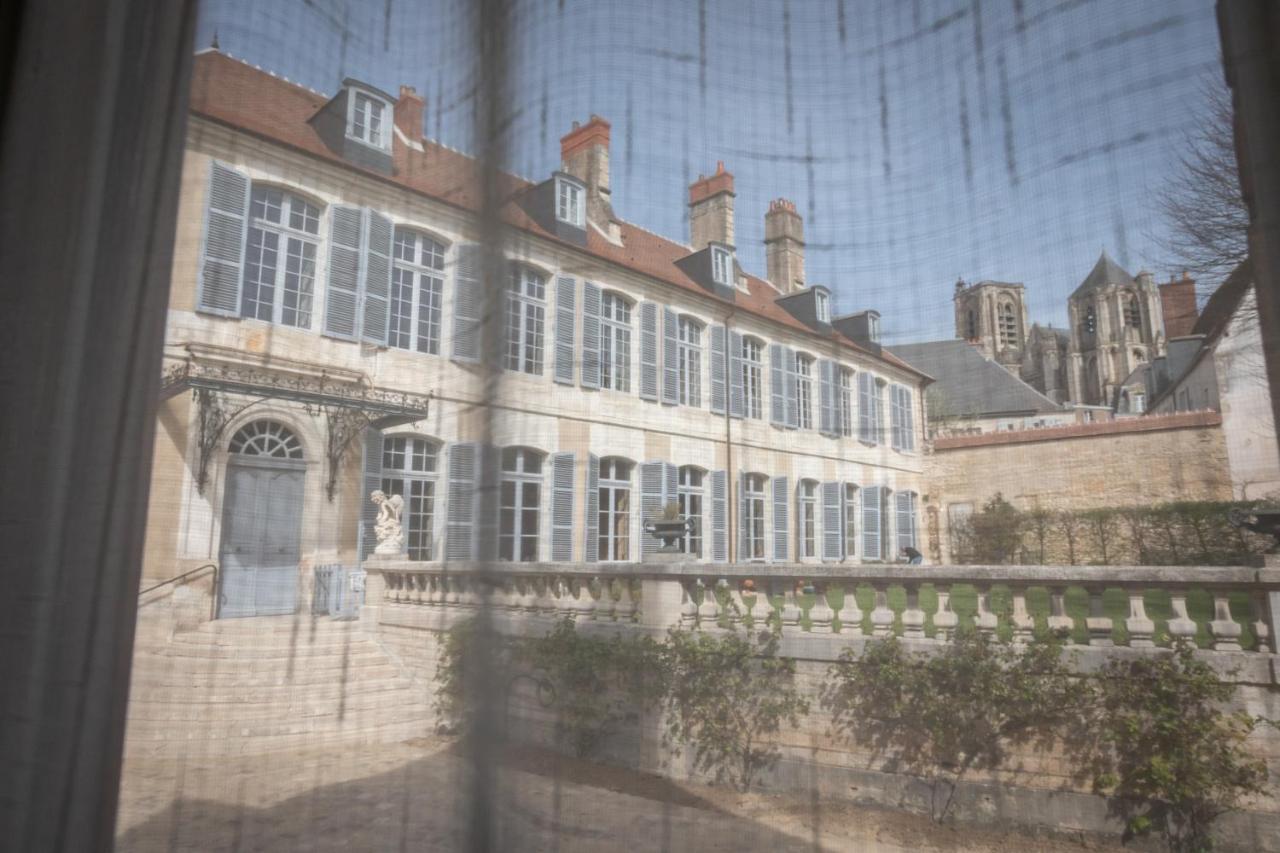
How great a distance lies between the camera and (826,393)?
0.82m

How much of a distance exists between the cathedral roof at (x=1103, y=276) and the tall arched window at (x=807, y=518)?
315mm

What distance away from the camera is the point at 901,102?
0.85m

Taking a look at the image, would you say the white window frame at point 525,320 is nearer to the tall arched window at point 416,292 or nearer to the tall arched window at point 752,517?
the tall arched window at point 416,292

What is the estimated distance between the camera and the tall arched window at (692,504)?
893 millimetres

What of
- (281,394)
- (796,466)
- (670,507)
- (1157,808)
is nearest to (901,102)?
(796,466)

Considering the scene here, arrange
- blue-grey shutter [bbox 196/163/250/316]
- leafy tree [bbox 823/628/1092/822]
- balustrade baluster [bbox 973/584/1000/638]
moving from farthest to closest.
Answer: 1. balustrade baluster [bbox 973/584/1000/638]
2. leafy tree [bbox 823/628/1092/822]
3. blue-grey shutter [bbox 196/163/250/316]

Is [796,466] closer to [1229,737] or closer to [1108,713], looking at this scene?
[1229,737]

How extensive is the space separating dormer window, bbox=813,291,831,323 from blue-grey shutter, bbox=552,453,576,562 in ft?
1.16

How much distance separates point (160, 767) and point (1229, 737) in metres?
1.51

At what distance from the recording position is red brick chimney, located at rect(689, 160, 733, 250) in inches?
35.4

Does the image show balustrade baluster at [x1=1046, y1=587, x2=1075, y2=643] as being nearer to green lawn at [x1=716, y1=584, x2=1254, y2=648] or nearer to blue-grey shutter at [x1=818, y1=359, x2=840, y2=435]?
green lawn at [x1=716, y1=584, x2=1254, y2=648]

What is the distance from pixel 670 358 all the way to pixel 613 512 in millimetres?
209

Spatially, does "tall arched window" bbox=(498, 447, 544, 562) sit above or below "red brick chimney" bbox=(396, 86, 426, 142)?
below

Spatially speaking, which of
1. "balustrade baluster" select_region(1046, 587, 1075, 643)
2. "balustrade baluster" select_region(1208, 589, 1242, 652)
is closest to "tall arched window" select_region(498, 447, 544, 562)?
"balustrade baluster" select_region(1046, 587, 1075, 643)
